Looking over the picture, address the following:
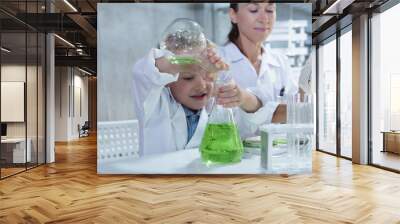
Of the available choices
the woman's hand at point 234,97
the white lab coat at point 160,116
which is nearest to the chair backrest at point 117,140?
the white lab coat at point 160,116

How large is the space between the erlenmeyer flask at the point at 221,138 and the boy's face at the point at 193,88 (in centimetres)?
19

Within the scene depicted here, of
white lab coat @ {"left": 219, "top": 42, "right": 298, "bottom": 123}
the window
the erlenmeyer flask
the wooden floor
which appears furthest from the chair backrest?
the window

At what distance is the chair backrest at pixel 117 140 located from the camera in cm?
591

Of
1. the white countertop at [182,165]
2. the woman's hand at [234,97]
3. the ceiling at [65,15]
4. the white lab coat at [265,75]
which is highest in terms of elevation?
the ceiling at [65,15]

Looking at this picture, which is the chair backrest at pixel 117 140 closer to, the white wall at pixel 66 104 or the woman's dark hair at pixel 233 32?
the woman's dark hair at pixel 233 32

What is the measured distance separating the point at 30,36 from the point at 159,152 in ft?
10.9

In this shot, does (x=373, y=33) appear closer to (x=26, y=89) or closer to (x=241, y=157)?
(x=241, y=157)

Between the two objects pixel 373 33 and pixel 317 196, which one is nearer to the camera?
pixel 317 196

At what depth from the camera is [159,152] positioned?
595cm

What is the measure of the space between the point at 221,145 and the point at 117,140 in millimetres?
1594

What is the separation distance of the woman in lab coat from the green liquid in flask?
A: 0.63 m

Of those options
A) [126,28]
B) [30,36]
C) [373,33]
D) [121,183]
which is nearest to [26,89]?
[30,36]

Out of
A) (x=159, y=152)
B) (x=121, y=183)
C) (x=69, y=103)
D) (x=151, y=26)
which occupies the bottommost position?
(x=121, y=183)

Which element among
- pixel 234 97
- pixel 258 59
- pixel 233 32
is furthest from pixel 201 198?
pixel 233 32
